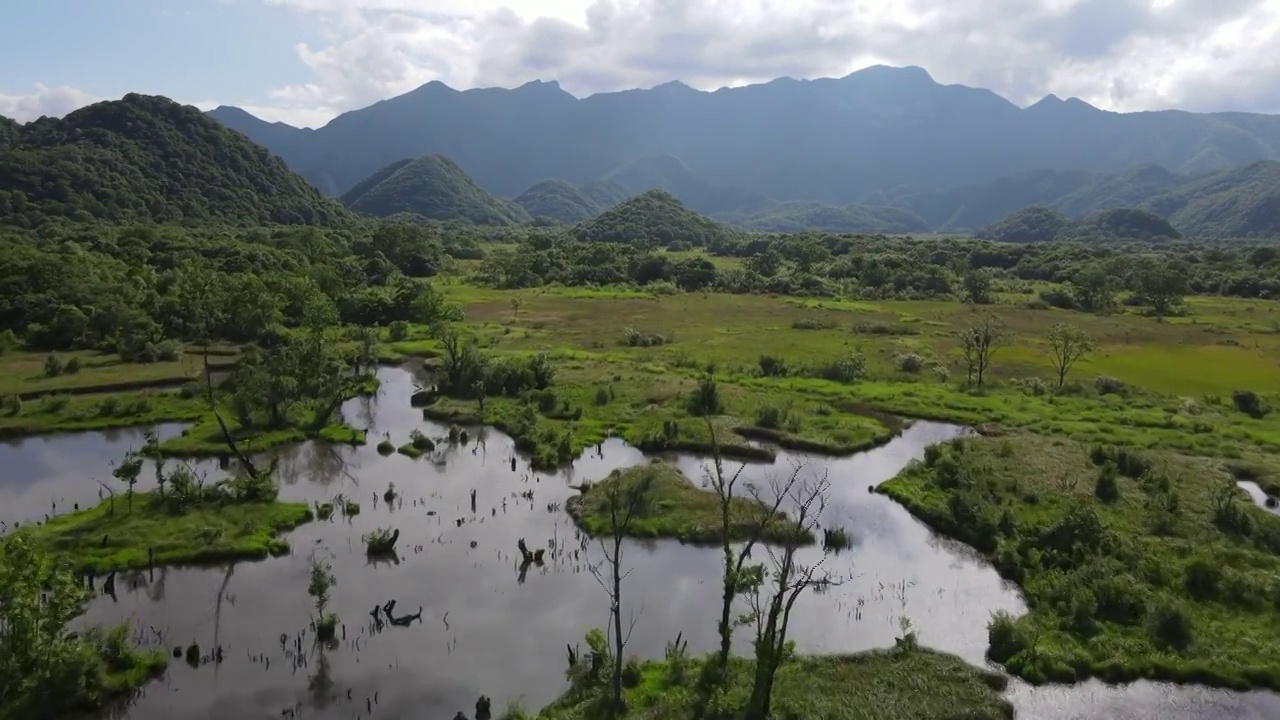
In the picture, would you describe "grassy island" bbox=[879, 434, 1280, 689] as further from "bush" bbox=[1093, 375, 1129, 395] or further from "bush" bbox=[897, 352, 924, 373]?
"bush" bbox=[897, 352, 924, 373]

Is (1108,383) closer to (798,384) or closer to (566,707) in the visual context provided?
(798,384)

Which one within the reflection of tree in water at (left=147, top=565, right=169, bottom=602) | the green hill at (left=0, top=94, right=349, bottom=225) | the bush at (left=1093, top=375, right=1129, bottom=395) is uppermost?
the green hill at (left=0, top=94, right=349, bottom=225)

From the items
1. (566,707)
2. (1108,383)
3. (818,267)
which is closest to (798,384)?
(1108,383)

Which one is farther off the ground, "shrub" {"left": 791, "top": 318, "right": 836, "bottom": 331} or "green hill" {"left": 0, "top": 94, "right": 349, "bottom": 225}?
"green hill" {"left": 0, "top": 94, "right": 349, "bottom": 225}

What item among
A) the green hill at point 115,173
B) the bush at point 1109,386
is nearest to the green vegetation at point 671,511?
the bush at point 1109,386

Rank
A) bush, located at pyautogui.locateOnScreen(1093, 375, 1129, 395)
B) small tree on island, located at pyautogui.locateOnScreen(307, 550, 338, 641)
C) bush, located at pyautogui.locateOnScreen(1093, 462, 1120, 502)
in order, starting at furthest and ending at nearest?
bush, located at pyautogui.locateOnScreen(1093, 375, 1129, 395) → bush, located at pyautogui.locateOnScreen(1093, 462, 1120, 502) → small tree on island, located at pyautogui.locateOnScreen(307, 550, 338, 641)

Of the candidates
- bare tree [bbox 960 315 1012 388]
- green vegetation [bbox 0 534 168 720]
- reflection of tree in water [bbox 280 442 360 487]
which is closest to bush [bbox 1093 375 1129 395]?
bare tree [bbox 960 315 1012 388]

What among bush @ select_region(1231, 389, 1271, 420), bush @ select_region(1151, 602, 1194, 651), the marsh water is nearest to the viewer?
the marsh water

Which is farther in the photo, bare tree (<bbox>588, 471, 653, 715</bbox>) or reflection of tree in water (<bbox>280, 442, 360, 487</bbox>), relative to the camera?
reflection of tree in water (<bbox>280, 442, 360, 487</bbox>)
